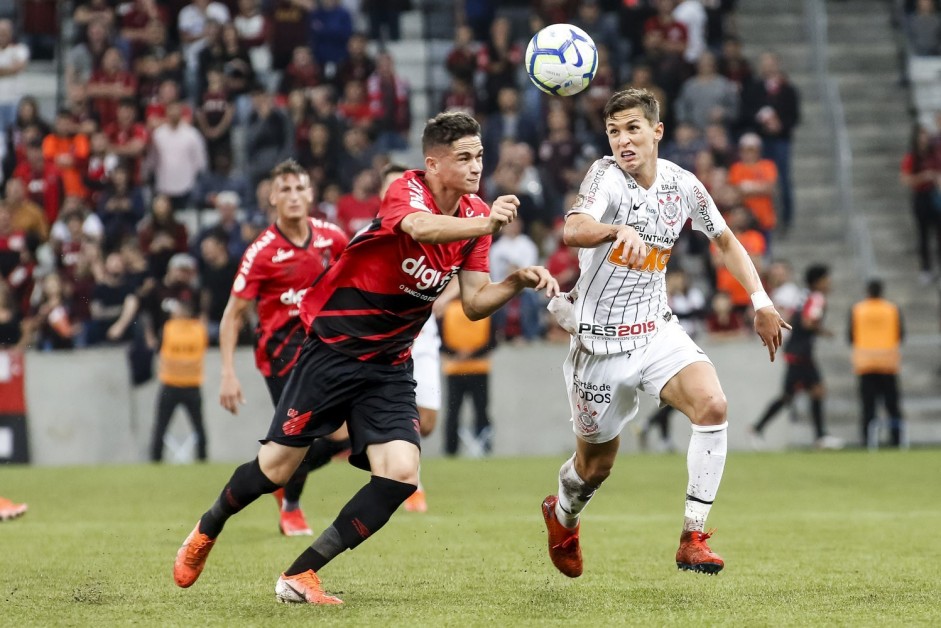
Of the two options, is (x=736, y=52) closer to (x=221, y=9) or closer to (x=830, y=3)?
(x=830, y=3)

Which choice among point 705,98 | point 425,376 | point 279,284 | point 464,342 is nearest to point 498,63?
point 705,98

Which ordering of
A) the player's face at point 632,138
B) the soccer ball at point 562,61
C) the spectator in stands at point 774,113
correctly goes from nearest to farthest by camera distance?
the player's face at point 632,138 < the soccer ball at point 562,61 < the spectator in stands at point 774,113

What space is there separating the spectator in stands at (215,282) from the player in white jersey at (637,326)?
36.6 ft

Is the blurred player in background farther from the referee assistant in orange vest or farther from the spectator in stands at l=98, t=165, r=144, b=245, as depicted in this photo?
the spectator in stands at l=98, t=165, r=144, b=245

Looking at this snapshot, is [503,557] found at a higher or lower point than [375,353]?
lower

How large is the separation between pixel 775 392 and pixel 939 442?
2.86 meters

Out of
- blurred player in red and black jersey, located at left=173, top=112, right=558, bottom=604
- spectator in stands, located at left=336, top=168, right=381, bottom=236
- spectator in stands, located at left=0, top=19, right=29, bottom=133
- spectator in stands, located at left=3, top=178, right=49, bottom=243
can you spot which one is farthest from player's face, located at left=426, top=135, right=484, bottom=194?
spectator in stands, located at left=0, top=19, right=29, bottom=133

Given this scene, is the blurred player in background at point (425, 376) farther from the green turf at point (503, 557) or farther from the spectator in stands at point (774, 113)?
the spectator in stands at point (774, 113)

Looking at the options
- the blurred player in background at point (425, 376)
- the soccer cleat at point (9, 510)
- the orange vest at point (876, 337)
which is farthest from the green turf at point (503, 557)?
the orange vest at point (876, 337)

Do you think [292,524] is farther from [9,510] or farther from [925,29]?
A: [925,29]

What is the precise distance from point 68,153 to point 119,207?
144 cm

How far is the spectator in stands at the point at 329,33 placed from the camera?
22.5 m

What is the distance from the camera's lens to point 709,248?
20.1 meters

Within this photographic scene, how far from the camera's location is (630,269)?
7852 mm
